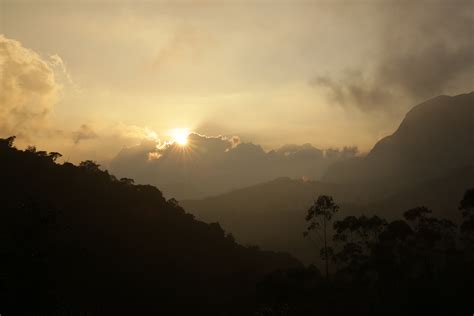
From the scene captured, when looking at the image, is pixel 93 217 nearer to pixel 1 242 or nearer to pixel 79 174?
pixel 79 174

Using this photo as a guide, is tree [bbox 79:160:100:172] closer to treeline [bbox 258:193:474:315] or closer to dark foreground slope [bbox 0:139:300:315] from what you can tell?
dark foreground slope [bbox 0:139:300:315]

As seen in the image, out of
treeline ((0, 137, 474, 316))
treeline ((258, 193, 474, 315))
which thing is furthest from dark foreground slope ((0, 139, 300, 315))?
treeline ((258, 193, 474, 315))

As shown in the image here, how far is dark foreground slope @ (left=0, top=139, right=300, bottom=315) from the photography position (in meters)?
74.0

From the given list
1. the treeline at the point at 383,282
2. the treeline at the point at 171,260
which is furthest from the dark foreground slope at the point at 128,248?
the treeline at the point at 383,282

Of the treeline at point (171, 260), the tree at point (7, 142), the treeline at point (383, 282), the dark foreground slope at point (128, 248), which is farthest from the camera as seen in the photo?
the tree at point (7, 142)

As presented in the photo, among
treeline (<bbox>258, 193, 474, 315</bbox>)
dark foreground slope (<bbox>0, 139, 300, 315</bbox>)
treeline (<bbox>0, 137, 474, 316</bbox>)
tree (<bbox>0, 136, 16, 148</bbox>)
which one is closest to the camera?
treeline (<bbox>0, 137, 474, 316</bbox>)

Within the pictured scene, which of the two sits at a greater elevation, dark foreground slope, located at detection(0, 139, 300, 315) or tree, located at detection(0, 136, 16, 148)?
tree, located at detection(0, 136, 16, 148)

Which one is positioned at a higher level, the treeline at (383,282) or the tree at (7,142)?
the tree at (7,142)

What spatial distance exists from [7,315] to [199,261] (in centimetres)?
7555

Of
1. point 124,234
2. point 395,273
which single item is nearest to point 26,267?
point 395,273

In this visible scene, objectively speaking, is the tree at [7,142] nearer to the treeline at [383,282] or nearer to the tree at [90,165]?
the tree at [90,165]

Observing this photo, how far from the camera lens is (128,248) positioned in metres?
91.6

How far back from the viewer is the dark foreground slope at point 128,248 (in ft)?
243

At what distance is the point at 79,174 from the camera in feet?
386
